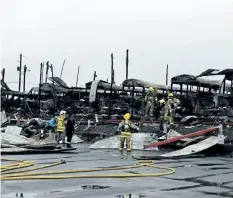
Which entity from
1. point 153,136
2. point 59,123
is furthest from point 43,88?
point 153,136

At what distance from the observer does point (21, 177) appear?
8.53m

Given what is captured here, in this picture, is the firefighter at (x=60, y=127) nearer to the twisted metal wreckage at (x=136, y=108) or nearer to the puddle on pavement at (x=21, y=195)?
the twisted metal wreckage at (x=136, y=108)

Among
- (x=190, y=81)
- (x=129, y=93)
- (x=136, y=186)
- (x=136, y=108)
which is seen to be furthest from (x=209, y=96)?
(x=136, y=186)

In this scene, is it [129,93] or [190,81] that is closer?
[190,81]

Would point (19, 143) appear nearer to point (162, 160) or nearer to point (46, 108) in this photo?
point (162, 160)

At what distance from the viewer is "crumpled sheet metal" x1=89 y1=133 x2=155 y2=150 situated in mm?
17750

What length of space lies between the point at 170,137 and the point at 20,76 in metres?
41.1

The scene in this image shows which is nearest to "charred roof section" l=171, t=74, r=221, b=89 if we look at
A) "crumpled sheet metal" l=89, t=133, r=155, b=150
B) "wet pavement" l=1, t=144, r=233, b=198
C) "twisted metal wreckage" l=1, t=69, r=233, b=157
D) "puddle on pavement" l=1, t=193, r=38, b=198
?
"twisted metal wreckage" l=1, t=69, r=233, b=157

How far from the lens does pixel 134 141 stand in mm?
17984

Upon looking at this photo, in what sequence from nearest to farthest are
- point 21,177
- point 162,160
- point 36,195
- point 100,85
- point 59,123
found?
point 36,195
point 21,177
point 162,160
point 59,123
point 100,85

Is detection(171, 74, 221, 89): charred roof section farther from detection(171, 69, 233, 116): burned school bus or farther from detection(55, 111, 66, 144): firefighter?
detection(55, 111, 66, 144): firefighter

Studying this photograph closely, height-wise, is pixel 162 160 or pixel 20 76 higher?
pixel 20 76

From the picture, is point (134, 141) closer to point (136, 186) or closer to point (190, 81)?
point (190, 81)

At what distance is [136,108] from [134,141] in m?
11.0
